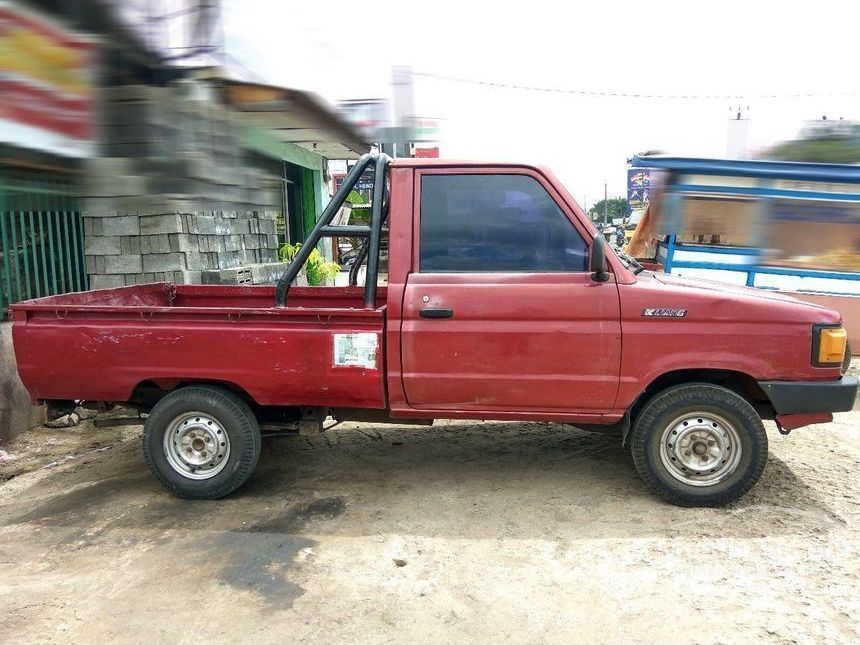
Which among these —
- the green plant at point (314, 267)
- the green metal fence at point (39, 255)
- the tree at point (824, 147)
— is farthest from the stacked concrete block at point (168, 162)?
the green plant at point (314, 267)

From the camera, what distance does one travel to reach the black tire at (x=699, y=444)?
3678mm

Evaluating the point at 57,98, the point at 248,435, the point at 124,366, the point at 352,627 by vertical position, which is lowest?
the point at 352,627

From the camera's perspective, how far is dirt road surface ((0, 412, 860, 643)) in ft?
9.07

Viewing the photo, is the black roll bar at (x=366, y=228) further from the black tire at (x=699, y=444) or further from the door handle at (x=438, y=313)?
the black tire at (x=699, y=444)

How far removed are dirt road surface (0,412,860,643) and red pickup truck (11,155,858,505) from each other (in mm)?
396

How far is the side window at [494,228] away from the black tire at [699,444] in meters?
1.00

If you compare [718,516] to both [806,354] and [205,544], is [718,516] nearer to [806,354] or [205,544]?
[806,354]

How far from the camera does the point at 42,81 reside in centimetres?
156

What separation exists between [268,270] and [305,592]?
716 centimetres

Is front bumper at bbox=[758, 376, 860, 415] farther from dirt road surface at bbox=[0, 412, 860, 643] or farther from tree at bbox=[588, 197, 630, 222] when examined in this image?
tree at bbox=[588, 197, 630, 222]

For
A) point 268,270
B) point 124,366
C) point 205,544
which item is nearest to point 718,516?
point 205,544

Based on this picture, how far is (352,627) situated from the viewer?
9.05ft

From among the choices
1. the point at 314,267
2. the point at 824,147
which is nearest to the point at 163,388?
the point at 314,267

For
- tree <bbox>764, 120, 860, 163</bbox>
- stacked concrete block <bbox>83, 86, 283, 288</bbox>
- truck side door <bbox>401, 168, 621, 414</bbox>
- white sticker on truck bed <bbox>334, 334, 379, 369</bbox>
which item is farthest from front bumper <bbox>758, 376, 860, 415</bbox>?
tree <bbox>764, 120, 860, 163</bbox>
